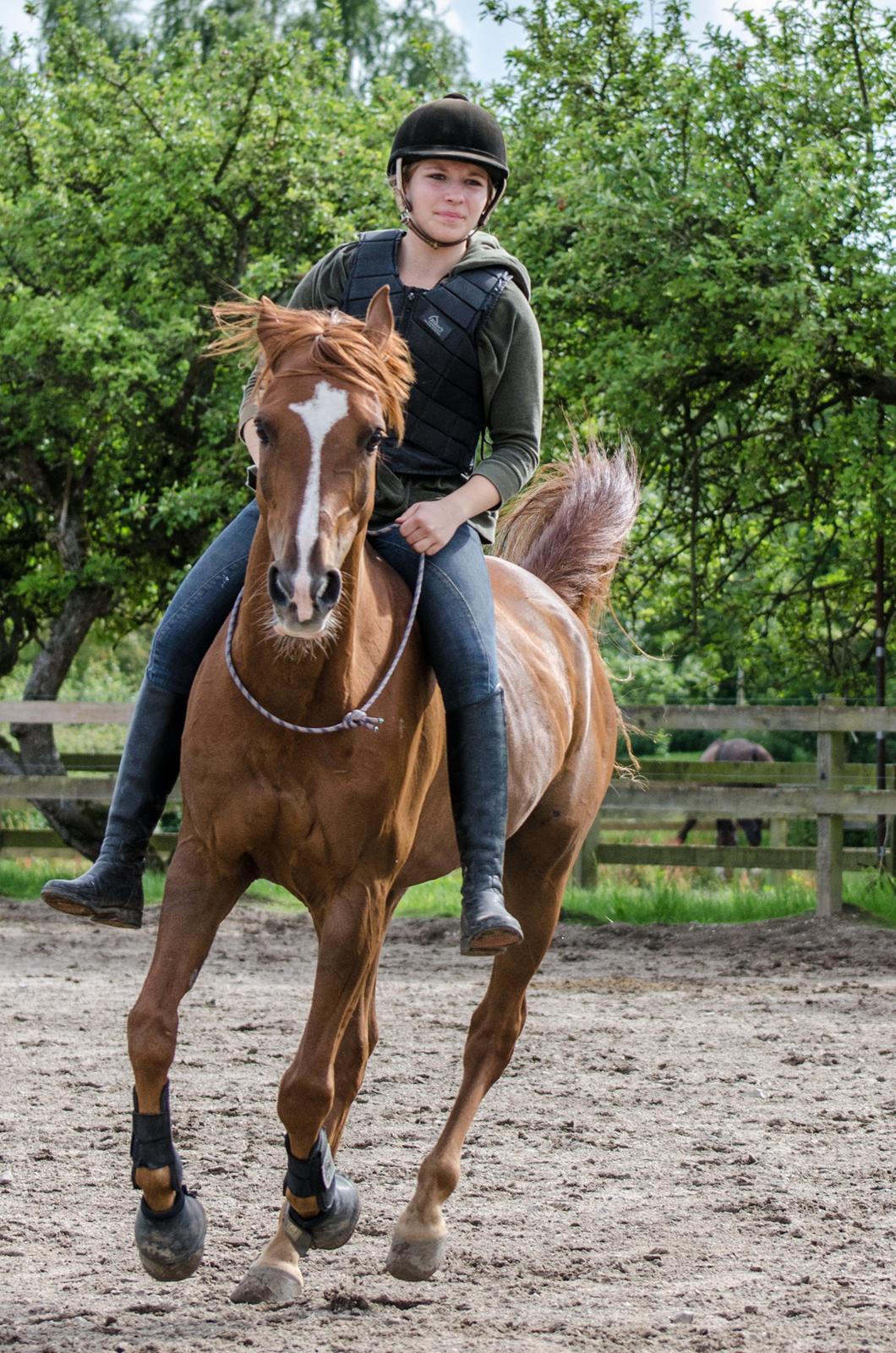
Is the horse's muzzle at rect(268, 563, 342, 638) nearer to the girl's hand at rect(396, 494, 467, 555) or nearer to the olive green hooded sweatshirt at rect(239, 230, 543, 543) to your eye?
the girl's hand at rect(396, 494, 467, 555)

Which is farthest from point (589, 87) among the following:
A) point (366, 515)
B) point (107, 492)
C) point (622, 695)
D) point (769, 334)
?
point (366, 515)

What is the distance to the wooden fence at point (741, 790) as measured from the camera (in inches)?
402

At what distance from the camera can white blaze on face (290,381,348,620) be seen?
111 inches

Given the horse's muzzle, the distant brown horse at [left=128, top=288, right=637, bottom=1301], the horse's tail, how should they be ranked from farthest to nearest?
the horse's tail → the distant brown horse at [left=128, top=288, right=637, bottom=1301] → the horse's muzzle

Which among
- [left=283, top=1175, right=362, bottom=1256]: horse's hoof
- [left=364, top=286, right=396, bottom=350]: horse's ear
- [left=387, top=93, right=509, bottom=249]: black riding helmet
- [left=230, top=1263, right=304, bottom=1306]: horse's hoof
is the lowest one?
[left=230, top=1263, right=304, bottom=1306]: horse's hoof

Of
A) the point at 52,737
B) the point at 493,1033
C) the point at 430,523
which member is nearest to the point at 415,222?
the point at 430,523

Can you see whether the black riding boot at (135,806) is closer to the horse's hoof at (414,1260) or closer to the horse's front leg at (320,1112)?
the horse's front leg at (320,1112)

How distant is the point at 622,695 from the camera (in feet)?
53.8

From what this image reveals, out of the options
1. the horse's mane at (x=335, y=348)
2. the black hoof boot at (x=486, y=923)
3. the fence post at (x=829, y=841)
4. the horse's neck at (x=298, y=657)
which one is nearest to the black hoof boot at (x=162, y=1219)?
the black hoof boot at (x=486, y=923)

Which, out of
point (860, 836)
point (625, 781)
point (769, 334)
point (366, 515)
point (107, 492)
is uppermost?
point (769, 334)

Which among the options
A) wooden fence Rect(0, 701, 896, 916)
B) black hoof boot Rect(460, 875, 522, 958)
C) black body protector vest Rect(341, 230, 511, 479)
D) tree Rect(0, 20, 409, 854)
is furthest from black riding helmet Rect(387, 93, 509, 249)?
tree Rect(0, 20, 409, 854)

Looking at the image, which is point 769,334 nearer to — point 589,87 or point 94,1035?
point 589,87

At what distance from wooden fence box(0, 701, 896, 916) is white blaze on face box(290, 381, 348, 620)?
6.39 m

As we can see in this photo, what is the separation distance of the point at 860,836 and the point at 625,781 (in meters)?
6.52
